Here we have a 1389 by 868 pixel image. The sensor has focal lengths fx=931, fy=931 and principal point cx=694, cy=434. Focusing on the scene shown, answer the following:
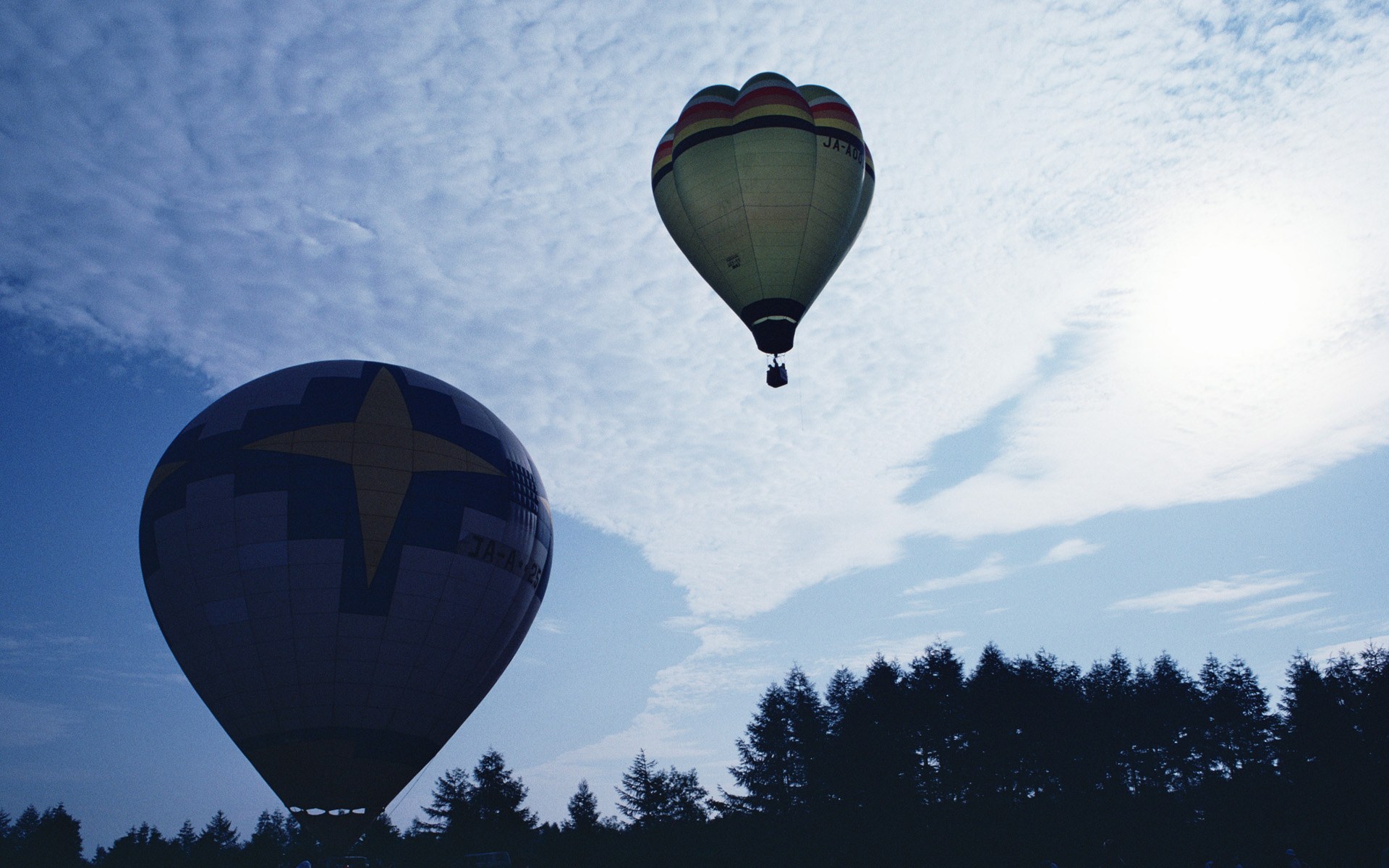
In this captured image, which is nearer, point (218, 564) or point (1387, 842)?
point (218, 564)

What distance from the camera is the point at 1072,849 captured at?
3831 cm

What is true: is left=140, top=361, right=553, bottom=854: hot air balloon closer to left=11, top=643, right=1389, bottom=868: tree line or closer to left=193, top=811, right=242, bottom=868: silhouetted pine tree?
left=11, top=643, right=1389, bottom=868: tree line

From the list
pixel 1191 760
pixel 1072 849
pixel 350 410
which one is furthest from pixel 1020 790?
pixel 350 410

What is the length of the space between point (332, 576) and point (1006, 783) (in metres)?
38.5

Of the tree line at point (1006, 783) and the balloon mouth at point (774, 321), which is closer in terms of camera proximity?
the balloon mouth at point (774, 321)

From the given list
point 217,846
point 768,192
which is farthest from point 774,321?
point 217,846

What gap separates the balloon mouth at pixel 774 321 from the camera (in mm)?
26422

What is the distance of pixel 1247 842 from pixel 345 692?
3773 cm

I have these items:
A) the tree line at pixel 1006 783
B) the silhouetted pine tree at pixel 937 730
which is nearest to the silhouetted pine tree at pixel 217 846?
the tree line at pixel 1006 783

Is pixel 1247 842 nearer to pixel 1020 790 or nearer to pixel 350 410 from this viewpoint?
pixel 1020 790

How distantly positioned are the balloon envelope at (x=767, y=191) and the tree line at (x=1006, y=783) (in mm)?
24989

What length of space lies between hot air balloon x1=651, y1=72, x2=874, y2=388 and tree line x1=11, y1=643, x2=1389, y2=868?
25022 millimetres

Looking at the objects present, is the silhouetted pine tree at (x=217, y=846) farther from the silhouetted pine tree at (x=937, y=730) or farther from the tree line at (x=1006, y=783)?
the silhouetted pine tree at (x=937, y=730)

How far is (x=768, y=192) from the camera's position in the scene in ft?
83.9
